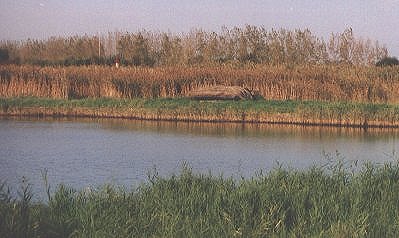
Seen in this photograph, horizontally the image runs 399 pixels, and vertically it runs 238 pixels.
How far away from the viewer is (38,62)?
104ft

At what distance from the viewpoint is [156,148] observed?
14008 mm

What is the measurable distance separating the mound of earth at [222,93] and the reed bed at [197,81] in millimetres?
1108

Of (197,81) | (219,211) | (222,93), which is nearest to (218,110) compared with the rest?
(222,93)

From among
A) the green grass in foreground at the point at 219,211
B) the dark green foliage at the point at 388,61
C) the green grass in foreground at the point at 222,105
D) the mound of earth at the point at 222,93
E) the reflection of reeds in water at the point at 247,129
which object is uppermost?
the dark green foliage at the point at 388,61

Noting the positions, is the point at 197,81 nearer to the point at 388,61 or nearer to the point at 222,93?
the point at 222,93

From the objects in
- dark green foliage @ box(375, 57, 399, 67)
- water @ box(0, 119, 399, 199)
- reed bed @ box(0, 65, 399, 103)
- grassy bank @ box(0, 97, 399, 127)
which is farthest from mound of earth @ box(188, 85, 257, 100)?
dark green foliage @ box(375, 57, 399, 67)

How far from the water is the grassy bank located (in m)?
0.90

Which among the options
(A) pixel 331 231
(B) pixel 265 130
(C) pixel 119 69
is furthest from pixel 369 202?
(C) pixel 119 69

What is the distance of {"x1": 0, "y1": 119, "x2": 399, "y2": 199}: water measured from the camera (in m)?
10.3

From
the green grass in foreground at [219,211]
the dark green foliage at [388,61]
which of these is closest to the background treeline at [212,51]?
the dark green foliage at [388,61]

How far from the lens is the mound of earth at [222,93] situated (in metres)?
22.8

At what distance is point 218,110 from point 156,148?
774 cm

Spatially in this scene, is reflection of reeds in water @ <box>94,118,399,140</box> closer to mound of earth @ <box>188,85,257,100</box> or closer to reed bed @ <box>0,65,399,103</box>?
mound of earth @ <box>188,85,257,100</box>

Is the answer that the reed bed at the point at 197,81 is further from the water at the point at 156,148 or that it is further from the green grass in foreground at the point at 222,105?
the water at the point at 156,148
